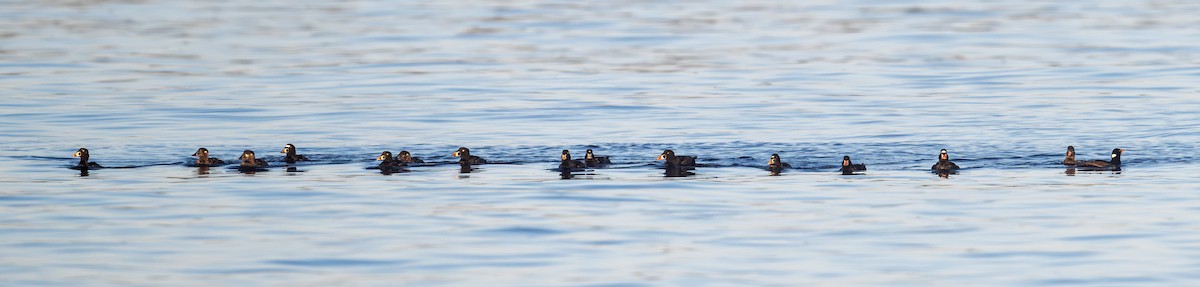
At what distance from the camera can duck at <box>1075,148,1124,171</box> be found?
27.0m

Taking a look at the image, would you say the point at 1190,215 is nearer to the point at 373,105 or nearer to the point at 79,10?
the point at 373,105

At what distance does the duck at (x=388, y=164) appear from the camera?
2723 centimetres

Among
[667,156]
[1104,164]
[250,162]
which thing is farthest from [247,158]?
[1104,164]

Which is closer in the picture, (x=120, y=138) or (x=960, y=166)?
(x=960, y=166)

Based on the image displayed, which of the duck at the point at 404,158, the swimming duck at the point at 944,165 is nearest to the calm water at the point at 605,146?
the swimming duck at the point at 944,165

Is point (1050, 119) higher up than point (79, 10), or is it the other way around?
point (79, 10)

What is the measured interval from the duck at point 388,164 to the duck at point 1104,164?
9184 mm

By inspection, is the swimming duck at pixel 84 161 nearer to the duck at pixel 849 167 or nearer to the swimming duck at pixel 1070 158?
the duck at pixel 849 167

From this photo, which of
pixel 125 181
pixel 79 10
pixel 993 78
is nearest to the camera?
pixel 125 181

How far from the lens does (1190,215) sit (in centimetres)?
2225

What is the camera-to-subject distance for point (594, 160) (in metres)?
27.8

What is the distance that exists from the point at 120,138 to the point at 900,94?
15.6m

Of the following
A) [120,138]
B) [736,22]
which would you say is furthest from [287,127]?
[736,22]

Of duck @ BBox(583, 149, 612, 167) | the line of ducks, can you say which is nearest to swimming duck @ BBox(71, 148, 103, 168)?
the line of ducks
